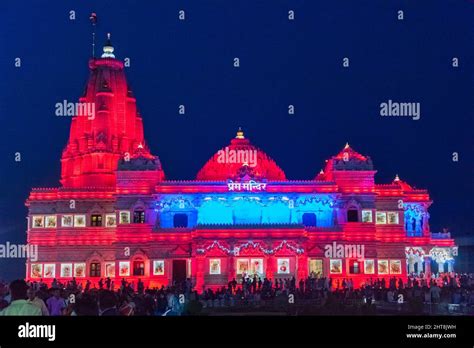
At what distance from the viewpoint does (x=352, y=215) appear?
55594 mm

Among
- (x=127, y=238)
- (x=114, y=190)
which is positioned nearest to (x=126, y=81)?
(x=114, y=190)

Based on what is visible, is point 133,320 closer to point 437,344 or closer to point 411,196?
point 437,344

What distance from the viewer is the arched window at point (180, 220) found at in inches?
2190

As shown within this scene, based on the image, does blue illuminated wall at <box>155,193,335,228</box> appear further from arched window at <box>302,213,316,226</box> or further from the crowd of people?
the crowd of people

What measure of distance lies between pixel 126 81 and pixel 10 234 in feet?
63.7

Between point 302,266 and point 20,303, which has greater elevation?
point 302,266

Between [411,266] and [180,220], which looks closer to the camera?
[180,220]

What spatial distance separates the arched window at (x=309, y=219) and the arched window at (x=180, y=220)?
29.8ft

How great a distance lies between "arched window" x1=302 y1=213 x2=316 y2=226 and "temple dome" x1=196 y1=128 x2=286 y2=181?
5.11 metres

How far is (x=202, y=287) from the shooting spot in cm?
5044

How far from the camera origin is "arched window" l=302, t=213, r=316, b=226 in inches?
2202

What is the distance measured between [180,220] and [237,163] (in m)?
7.99
